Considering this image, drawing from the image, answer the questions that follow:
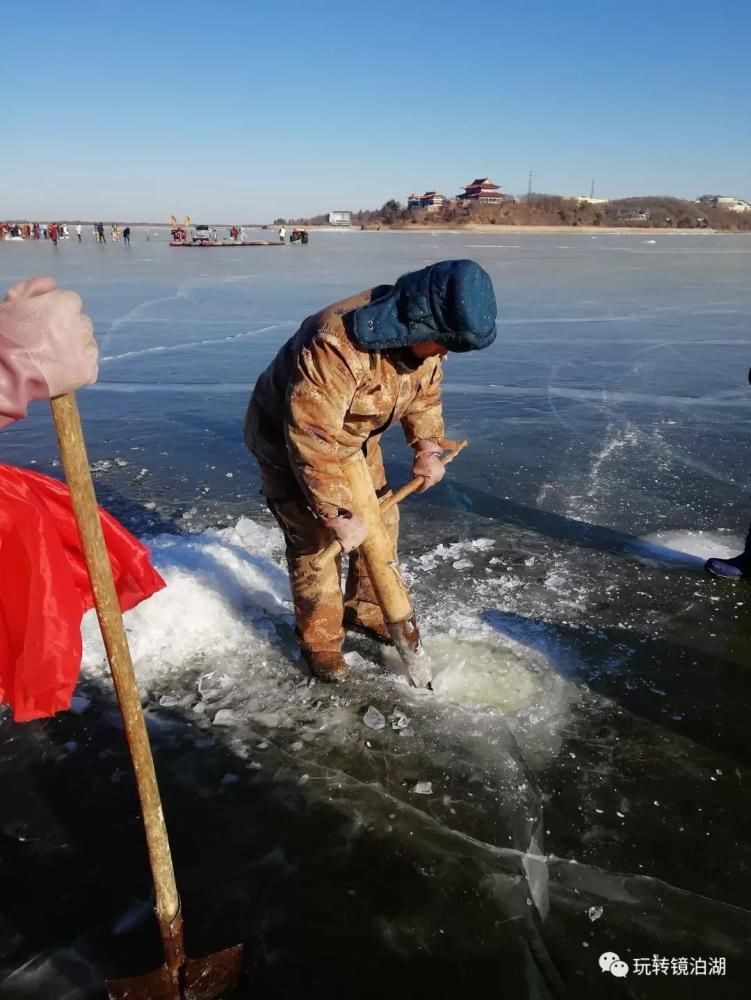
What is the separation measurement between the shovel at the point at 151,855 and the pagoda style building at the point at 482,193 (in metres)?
120

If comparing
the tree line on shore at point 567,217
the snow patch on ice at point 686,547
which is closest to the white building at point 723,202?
the tree line on shore at point 567,217

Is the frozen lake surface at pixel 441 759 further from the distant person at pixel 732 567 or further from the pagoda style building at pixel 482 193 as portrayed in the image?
the pagoda style building at pixel 482 193

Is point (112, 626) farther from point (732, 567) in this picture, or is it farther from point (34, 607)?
point (732, 567)

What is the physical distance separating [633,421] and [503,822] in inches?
211

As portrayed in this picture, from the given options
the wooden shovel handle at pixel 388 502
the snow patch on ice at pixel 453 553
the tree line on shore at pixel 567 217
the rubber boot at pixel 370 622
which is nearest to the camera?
the wooden shovel handle at pixel 388 502

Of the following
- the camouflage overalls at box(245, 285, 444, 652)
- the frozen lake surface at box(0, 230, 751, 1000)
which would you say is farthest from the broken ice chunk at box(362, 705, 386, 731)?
the camouflage overalls at box(245, 285, 444, 652)

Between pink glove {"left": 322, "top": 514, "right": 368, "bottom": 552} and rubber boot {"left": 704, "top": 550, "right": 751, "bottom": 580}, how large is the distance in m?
2.40

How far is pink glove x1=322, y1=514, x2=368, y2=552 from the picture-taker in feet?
8.37

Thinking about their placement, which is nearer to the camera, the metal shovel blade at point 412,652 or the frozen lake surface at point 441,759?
the frozen lake surface at point 441,759

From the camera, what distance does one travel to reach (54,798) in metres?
2.43

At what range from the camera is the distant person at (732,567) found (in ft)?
12.7

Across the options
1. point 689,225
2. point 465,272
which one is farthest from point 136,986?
point 689,225

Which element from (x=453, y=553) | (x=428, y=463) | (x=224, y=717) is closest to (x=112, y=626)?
(x=224, y=717)

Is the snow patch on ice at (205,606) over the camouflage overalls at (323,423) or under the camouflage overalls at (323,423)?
under
